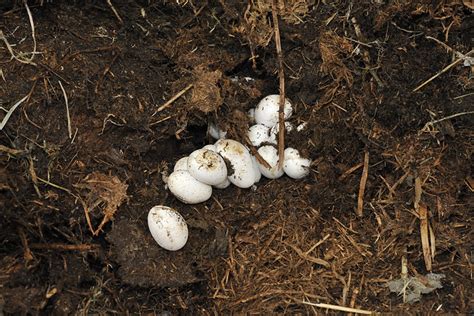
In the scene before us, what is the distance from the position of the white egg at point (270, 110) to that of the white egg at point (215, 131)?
0.20 meters

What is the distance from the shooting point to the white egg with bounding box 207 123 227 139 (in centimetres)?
262

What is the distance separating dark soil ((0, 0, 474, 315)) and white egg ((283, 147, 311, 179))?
5cm

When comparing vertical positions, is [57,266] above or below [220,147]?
below

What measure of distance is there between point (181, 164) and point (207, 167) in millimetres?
195

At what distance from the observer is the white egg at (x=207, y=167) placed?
2.35m

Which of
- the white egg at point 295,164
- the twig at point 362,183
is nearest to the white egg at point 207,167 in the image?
the white egg at point 295,164

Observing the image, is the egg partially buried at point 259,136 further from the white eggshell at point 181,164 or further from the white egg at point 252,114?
the white eggshell at point 181,164

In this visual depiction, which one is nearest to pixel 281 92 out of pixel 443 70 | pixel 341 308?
pixel 443 70

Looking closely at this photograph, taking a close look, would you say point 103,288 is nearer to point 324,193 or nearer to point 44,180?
point 44,180

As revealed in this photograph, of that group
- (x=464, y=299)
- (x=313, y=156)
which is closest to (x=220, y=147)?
(x=313, y=156)

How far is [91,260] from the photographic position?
2.37 m

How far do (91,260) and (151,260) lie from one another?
265 mm

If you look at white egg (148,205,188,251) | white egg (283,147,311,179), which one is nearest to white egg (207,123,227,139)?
white egg (283,147,311,179)

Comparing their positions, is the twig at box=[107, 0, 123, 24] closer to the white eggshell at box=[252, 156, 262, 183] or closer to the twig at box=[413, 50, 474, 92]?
the white eggshell at box=[252, 156, 262, 183]
